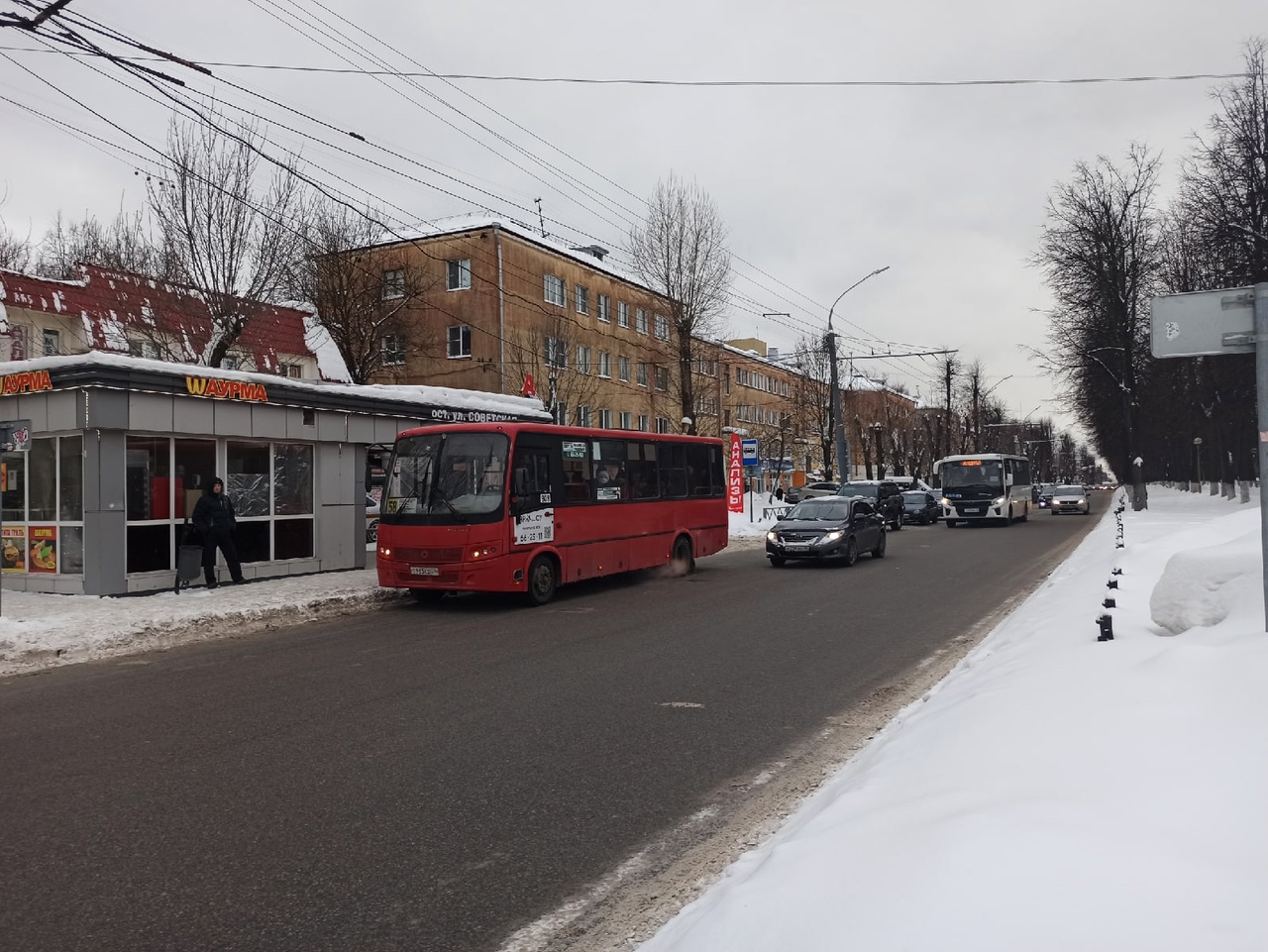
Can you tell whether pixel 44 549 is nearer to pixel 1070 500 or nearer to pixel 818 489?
pixel 818 489

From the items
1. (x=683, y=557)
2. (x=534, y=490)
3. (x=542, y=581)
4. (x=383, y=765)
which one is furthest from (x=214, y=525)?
(x=383, y=765)

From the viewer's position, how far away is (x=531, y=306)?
39969 mm

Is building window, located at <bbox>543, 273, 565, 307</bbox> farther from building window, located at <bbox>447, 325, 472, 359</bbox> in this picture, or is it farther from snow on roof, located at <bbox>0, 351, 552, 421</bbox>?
snow on roof, located at <bbox>0, 351, 552, 421</bbox>

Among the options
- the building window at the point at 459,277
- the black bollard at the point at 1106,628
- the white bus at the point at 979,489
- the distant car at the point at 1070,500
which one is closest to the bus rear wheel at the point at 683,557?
the black bollard at the point at 1106,628

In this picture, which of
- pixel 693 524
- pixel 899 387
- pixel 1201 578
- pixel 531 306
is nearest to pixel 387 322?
pixel 531 306

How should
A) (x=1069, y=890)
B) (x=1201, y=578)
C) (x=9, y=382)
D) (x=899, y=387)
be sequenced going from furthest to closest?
(x=899, y=387) → (x=9, y=382) → (x=1201, y=578) → (x=1069, y=890)

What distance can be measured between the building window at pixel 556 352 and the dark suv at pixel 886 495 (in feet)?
38.5

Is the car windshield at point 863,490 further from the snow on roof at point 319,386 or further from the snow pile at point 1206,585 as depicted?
the snow pile at point 1206,585

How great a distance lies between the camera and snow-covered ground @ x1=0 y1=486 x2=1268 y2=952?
273 centimetres

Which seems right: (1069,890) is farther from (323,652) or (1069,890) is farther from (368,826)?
(323,652)

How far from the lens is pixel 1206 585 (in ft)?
22.9

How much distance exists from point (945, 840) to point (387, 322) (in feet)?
112

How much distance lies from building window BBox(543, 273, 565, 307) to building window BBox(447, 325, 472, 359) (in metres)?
4.20

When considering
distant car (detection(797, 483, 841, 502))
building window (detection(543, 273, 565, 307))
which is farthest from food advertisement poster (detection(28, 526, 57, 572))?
distant car (detection(797, 483, 841, 502))
